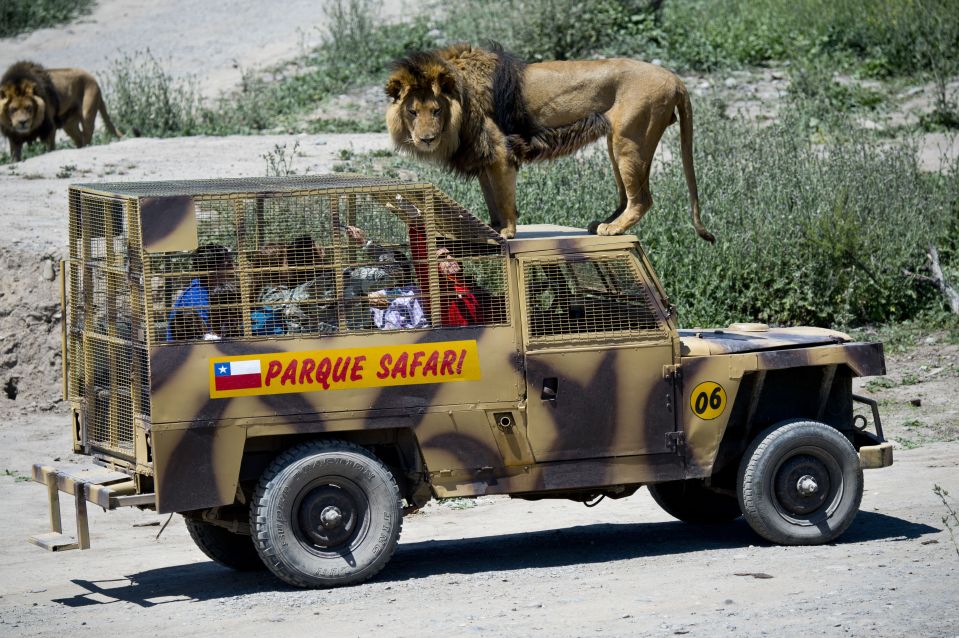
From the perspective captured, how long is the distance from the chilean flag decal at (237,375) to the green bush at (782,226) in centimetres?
779

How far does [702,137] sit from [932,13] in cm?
635

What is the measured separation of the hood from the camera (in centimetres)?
816

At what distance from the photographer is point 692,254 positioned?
14688mm

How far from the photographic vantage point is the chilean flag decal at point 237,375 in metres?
7.25

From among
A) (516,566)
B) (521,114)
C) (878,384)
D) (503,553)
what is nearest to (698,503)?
(503,553)

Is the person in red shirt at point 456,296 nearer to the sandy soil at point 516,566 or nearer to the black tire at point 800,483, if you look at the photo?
the sandy soil at point 516,566

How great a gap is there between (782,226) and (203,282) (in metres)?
8.95

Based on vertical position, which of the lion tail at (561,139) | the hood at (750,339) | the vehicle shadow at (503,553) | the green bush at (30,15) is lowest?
the vehicle shadow at (503,553)

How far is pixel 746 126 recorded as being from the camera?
18016 mm

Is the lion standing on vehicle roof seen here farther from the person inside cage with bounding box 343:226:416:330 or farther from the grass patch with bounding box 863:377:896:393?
the grass patch with bounding box 863:377:896:393

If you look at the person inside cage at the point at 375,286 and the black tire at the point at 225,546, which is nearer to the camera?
the person inside cage at the point at 375,286

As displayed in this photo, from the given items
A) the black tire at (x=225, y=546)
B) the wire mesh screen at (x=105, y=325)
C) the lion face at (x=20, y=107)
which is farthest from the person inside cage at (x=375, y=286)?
the lion face at (x=20, y=107)

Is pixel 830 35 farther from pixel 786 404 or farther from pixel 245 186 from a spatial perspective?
pixel 245 186

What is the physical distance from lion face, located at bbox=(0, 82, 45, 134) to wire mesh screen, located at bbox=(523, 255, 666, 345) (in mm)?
13688
